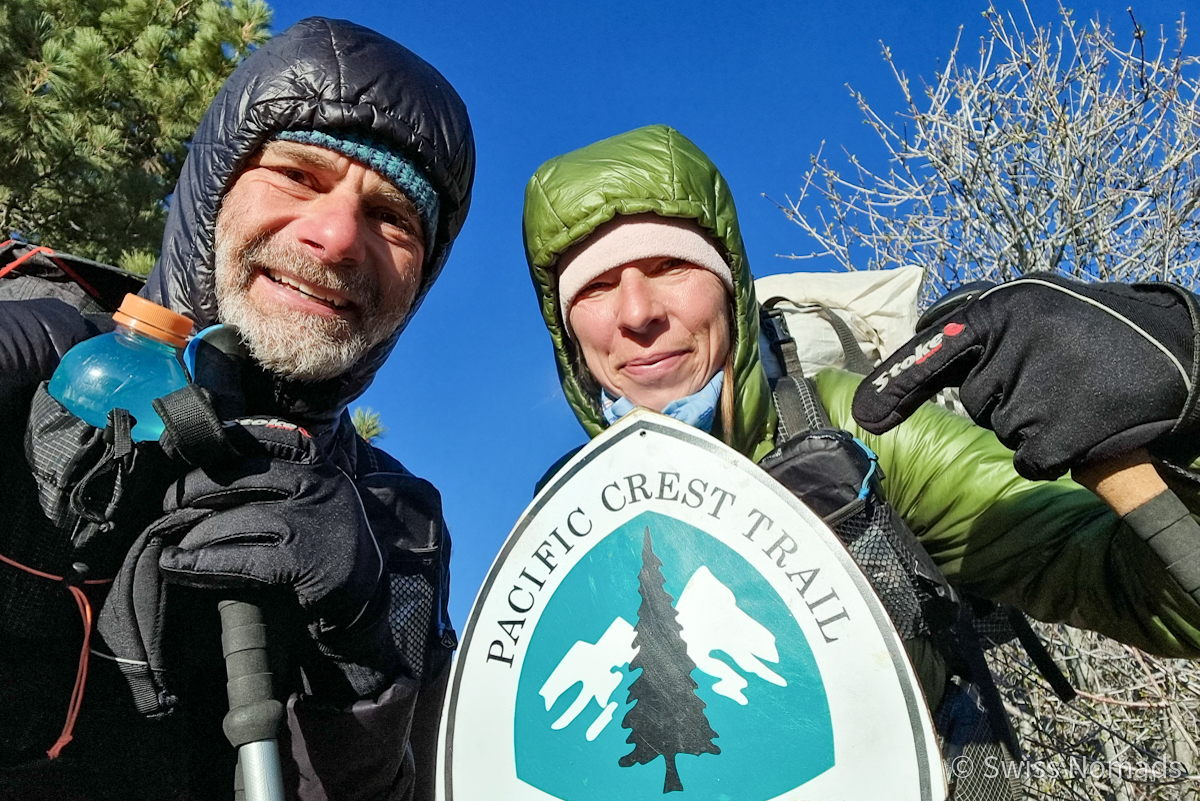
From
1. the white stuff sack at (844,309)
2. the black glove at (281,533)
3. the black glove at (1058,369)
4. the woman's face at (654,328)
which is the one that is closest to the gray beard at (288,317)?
the black glove at (281,533)

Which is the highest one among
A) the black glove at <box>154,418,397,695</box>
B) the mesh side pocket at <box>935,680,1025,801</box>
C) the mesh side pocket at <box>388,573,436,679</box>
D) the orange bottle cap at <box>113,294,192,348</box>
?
the orange bottle cap at <box>113,294,192,348</box>

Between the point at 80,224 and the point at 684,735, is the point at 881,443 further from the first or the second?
the point at 80,224

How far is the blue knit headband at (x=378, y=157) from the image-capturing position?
231 cm

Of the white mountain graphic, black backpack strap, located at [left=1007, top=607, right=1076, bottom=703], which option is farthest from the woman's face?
black backpack strap, located at [left=1007, top=607, right=1076, bottom=703]

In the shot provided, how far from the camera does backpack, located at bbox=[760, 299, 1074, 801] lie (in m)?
1.65

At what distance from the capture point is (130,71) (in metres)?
6.86

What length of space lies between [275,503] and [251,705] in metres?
0.36

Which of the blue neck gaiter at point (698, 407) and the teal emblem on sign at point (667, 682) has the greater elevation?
the blue neck gaiter at point (698, 407)

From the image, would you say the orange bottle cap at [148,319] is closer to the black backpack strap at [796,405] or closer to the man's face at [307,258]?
the man's face at [307,258]

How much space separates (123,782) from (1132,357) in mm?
2044

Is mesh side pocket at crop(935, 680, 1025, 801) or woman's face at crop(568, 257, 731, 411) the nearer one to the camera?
mesh side pocket at crop(935, 680, 1025, 801)

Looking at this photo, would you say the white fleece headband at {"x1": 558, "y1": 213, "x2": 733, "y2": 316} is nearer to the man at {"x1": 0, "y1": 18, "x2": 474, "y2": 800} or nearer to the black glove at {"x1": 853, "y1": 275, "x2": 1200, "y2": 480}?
the man at {"x1": 0, "y1": 18, "x2": 474, "y2": 800}

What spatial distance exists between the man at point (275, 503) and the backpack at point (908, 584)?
834 millimetres

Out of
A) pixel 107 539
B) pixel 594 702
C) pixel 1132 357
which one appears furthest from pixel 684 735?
pixel 107 539
